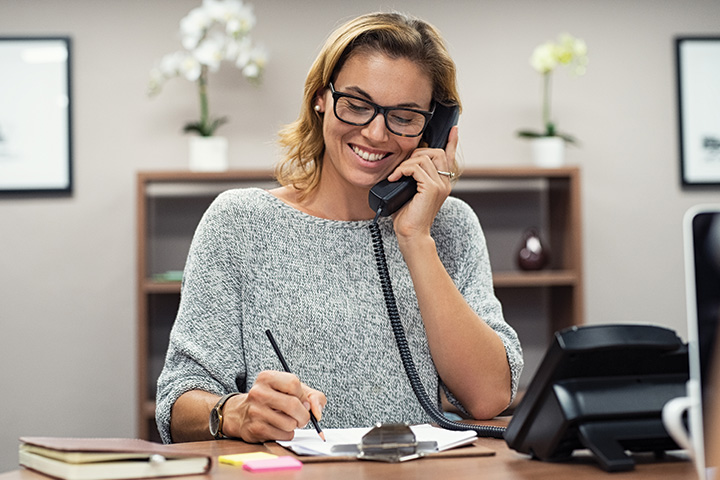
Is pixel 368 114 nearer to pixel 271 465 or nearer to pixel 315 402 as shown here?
pixel 315 402

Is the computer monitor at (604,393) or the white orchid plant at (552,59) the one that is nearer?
the computer monitor at (604,393)

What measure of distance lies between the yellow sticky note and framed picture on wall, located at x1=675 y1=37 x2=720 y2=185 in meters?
3.01

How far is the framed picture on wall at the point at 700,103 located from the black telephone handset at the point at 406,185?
2.23m

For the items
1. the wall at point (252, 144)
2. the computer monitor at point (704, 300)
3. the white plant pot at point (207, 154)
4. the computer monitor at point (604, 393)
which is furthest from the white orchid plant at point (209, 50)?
the computer monitor at point (704, 300)

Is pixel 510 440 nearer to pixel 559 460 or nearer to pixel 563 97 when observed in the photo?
pixel 559 460

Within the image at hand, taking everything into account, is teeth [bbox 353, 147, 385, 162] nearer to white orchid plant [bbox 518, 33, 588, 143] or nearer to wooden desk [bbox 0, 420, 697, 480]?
wooden desk [bbox 0, 420, 697, 480]

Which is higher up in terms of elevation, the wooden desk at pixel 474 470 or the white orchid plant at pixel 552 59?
the white orchid plant at pixel 552 59

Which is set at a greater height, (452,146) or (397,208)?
(452,146)

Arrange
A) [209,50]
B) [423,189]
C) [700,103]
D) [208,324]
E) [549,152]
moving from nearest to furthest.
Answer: [208,324]
[423,189]
[209,50]
[549,152]
[700,103]

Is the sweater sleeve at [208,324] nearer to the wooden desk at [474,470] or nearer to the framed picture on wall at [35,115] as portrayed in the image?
the wooden desk at [474,470]

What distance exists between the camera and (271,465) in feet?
2.91

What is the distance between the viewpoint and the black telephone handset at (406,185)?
4.92 feet

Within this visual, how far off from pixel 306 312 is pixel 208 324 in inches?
7.3

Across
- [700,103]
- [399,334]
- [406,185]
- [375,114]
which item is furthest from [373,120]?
[700,103]
